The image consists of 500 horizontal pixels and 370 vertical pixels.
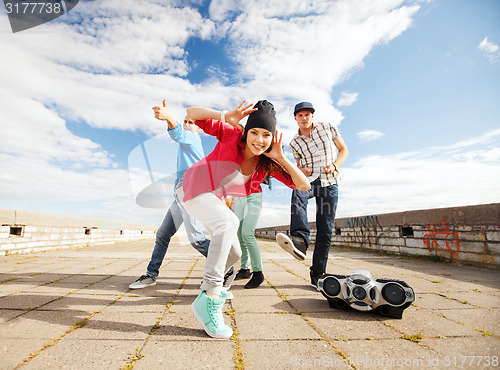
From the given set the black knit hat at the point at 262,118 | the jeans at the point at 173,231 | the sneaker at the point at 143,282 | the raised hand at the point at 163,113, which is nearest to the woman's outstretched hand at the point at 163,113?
the raised hand at the point at 163,113

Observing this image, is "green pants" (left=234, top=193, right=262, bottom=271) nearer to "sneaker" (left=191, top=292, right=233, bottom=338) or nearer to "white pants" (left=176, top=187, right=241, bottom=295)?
"white pants" (left=176, top=187, right=241, bottom=295)

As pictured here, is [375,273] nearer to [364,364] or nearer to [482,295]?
[482,295]

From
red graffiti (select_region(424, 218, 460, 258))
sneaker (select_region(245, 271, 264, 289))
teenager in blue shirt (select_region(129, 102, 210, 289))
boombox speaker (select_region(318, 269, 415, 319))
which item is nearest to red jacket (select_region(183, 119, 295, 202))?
teenager in blue shirt (select_region(129, 102, 210, 289))

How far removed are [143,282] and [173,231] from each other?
63 cm

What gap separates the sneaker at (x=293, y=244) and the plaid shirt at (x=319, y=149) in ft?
2.34

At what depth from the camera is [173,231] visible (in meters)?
3.11

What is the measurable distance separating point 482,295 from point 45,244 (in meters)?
8.86

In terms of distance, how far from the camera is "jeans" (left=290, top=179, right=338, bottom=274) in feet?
8.90

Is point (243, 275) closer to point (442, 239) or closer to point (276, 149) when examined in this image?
point (276, 149)

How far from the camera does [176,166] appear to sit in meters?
2.93

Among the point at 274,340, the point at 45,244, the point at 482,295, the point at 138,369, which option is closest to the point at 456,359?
the point at 274,340

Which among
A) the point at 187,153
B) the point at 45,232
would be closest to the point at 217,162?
the point at 187,153

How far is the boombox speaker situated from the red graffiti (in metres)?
3.78

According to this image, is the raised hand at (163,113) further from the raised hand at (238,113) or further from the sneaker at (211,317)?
the sneaker at (211,317)
